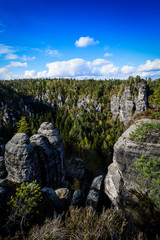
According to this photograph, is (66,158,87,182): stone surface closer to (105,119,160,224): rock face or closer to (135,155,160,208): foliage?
(105,119,160,224): rock face

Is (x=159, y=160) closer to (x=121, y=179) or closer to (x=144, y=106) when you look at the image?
(x=121, y=179)

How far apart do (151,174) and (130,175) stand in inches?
125

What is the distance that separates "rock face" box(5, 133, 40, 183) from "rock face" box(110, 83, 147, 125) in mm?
90383

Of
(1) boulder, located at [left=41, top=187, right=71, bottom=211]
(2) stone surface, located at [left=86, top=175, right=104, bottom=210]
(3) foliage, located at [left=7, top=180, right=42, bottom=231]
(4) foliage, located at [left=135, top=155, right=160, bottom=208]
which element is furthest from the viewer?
(2) stone surface, located at [left=86, top=175, right=104, bottom=210]

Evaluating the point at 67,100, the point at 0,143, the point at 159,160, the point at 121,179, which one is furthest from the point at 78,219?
the point at 67,100

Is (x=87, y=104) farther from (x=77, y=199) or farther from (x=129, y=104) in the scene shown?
(x=77, y=199)

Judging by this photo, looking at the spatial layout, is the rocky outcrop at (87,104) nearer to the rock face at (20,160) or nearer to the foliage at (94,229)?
the rock face at (20,160)

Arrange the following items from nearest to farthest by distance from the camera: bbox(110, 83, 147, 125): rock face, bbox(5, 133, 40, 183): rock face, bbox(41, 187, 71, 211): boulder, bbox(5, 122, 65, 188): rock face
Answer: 1. bbox(41, 187, 71, 211): boulder
2. bbox(5, 133, 40, 183): rock face
3. bbox(5, 122, 65, 188): rock face
4. bbox(110, 83, 147, 125): rock face

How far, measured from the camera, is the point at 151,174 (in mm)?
12789

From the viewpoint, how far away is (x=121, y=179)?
16875mm

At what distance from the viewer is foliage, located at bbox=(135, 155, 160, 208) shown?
498 inches

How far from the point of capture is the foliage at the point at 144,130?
538 inches

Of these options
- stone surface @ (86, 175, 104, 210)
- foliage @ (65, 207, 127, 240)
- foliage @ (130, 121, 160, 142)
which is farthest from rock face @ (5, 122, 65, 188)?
foliage @ (130, 121, 160, 142)

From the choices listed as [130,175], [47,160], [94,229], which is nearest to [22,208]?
[94,229]
